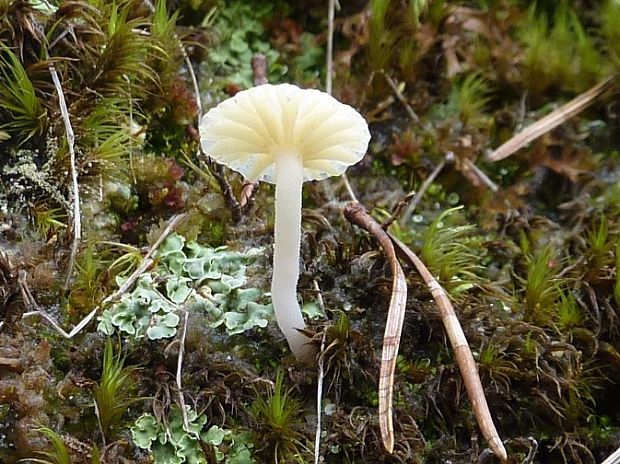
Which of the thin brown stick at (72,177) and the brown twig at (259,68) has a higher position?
the brown twig at (259,68)

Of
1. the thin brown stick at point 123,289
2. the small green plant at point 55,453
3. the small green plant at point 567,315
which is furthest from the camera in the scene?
the small green plant at point 567,315

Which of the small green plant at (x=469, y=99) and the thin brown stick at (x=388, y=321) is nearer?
the thin brown stick at (x=388, y=321)

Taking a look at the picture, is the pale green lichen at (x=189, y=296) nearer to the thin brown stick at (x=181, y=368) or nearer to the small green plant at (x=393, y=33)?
the thin brown stick at (x=181, y=368)

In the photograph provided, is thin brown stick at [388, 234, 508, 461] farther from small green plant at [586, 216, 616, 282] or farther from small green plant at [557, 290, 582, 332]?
small green plant at [586, 216, 616, 282]

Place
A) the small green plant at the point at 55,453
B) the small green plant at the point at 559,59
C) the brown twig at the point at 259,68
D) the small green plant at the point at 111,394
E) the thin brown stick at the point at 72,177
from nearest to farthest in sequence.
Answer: the small green plant at the point at 55,453 → the small green plant at the point at 111,394 → the thin brown stick at the point at 72,177 → the brown twig at the point at 259,68 → the small green plant at the point at 559,59

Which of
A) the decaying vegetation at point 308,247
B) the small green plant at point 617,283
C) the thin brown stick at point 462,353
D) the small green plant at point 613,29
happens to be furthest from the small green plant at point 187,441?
the small green plant at point 613,29

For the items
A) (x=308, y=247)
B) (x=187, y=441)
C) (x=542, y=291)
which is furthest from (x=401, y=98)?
(x=187, y=441)
